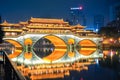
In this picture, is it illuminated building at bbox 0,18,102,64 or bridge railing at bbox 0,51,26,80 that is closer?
bridge railing at bbox 0,51,26,80

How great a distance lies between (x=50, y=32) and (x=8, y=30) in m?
12.0

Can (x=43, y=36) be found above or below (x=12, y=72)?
above

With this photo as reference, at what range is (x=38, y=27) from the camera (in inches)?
2694

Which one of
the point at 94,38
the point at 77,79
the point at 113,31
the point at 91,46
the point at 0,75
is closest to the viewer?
the point at 0,75

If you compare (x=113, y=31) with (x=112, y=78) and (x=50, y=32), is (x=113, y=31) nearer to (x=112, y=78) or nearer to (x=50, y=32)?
(x=50, y=32)

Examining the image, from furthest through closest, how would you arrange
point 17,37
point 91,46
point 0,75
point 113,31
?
point 113,31 → point 91,46 → point 17,37 → point 0,75

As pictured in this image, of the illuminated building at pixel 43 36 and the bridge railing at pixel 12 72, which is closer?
the bridge railing at pixel 12 72

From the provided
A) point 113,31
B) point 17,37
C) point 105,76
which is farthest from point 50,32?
point 105,76

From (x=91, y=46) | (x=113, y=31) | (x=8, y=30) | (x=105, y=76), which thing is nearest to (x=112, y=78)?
(x=105, y=76)

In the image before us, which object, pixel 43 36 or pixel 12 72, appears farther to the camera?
pixel 43 36

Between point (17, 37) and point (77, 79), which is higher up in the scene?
point (17, 37)

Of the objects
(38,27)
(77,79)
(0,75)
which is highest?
(38,27)

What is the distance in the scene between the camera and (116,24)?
99.4m

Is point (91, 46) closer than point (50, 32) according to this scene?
No
